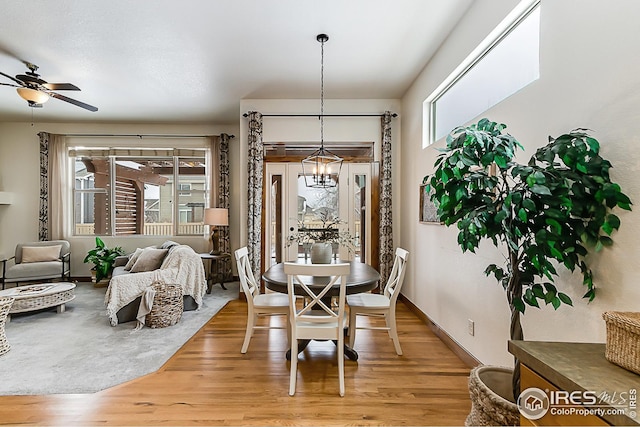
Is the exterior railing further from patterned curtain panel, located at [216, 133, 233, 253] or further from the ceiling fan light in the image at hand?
the ceiling fan light

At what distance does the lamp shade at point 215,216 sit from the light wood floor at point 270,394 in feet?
8.20

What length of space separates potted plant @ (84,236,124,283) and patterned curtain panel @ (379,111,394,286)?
459 cm

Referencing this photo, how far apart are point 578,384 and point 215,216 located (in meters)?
4.98

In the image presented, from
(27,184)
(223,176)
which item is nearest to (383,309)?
(223,176)

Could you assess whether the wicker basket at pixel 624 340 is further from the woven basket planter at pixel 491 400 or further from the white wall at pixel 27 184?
the white wall at pixel 27 184

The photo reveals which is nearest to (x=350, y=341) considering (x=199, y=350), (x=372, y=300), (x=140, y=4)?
(x=372, y=300)

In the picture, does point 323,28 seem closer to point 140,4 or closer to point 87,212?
point 140,4

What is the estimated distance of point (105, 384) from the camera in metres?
2.32

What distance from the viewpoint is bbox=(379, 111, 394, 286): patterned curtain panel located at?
4.53 meters

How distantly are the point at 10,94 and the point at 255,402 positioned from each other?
18.3ft

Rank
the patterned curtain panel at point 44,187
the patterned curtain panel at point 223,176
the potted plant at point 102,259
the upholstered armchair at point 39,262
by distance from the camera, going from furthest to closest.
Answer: the patterned curtain panel at point 223,176 → the patterned curtain panel at point 44,187 → the potted plant at point 102,259 → the upholstered armchair at point 39,262

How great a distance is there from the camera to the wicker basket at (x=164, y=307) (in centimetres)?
347

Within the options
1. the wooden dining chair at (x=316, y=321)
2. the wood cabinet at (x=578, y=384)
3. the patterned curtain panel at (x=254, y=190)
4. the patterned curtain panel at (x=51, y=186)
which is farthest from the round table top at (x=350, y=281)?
the patterned curtain panel at (x=51, y=186)

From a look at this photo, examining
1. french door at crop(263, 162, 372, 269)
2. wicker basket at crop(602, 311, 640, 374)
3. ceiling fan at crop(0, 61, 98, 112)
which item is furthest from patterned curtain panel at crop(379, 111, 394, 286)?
ceiling fan at crop(0, 61, 98, 112)
